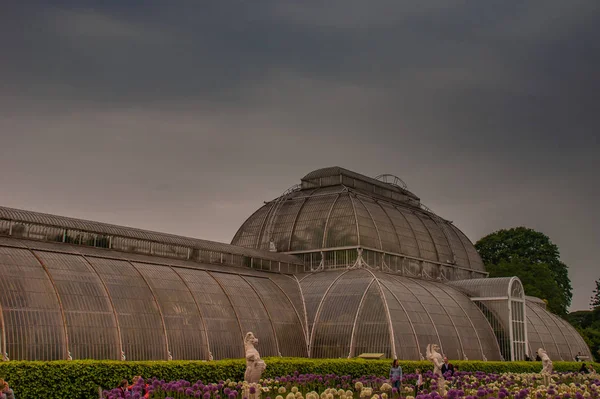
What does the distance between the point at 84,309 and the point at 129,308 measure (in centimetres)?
379

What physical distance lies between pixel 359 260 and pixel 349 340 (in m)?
11.3

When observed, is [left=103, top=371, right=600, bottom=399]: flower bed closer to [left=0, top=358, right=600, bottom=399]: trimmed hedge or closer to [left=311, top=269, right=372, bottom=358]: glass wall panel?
[left=0, top=358, right=600, bottom=399]: trimmed hedge

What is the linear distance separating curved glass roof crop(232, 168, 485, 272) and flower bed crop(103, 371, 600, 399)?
2583 centimetres

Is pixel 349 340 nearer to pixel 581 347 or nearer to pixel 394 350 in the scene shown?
pixel 394 350

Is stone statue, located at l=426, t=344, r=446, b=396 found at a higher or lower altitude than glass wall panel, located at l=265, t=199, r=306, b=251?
lower

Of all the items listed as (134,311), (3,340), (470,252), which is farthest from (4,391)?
(470,252)

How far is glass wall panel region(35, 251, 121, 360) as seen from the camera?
144ft

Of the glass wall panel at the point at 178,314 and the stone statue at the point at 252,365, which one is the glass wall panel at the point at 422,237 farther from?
the stone statue at the point at 252,365

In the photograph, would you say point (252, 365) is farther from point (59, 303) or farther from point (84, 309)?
point (84, 309)

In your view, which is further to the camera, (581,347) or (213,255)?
(581,347)

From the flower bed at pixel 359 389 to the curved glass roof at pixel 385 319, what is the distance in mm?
12008

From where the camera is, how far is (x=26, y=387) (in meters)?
33.4

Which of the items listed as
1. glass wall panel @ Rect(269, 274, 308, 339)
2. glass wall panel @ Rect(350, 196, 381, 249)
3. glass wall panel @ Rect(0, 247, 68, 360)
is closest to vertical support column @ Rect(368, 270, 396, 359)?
glass wall panel @ Rect(269, 274, 308, 339)

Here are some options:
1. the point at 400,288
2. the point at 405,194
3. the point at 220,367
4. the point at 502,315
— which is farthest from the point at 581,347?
the point at 220,367
